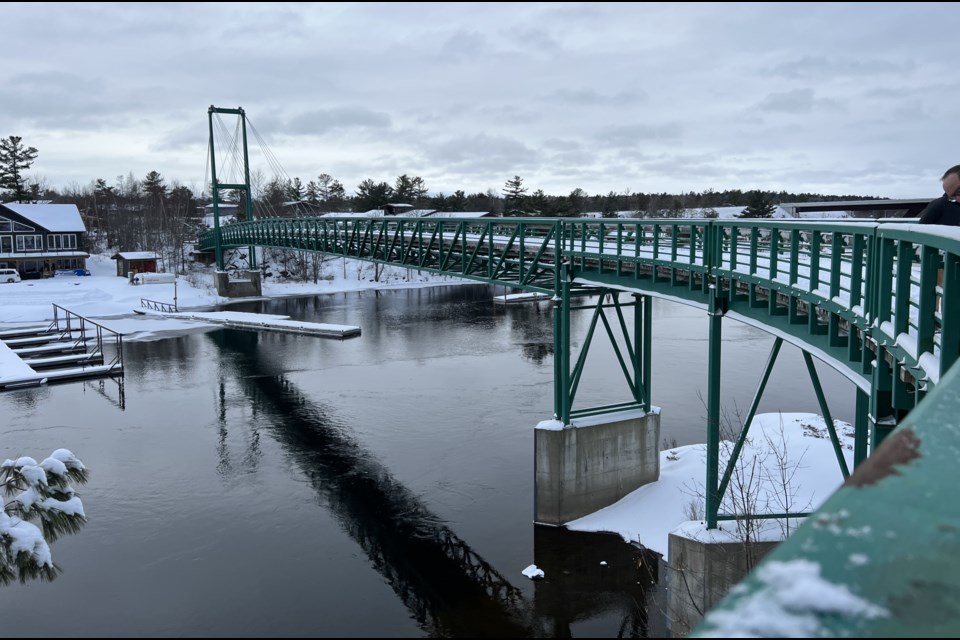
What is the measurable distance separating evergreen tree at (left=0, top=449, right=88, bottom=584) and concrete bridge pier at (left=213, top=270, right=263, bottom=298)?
6015cm

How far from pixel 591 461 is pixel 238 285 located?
183 ft

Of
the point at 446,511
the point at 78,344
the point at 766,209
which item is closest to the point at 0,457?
the point at 446,511

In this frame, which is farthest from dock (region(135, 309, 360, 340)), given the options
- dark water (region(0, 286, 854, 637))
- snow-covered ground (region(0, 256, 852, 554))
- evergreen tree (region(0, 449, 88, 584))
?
evergreen tree (region(0, 449, 88, 584))

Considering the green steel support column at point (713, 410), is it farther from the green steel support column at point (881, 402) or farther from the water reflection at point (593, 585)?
the green steel support column at point (881, 402)

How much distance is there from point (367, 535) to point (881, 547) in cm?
1668

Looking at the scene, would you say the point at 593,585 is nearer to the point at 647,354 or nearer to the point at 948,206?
the point at 647,354

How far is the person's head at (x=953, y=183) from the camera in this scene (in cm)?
732

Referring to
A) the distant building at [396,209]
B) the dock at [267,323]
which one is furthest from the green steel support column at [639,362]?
the distant building at [396,209]

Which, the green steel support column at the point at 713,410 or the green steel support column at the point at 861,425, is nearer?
the green steel support column at the point at 861,425

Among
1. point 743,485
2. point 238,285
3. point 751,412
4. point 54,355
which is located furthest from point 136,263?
point 751,412

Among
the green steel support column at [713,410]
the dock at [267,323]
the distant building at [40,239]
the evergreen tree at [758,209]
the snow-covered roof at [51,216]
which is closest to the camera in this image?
the green steel support column at [713,410]

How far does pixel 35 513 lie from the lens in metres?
8.81

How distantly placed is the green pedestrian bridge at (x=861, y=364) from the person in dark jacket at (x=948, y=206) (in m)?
0.34

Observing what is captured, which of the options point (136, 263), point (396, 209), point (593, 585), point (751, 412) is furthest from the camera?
point (396, 209)
